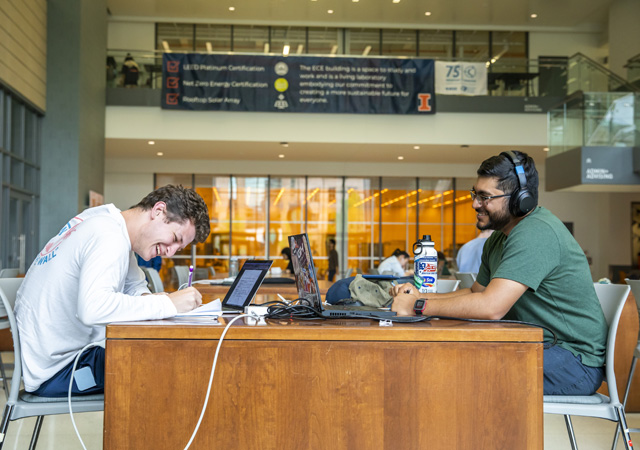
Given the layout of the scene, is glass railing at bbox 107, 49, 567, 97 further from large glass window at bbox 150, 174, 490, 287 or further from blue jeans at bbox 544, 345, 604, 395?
blue jeans at bbox 544, 345, 604, 395

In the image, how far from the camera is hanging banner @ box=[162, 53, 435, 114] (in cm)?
1068

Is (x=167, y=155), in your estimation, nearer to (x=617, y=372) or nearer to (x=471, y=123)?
(x=471, y=123)

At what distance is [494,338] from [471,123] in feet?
32.9

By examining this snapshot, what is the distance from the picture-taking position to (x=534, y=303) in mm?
2002

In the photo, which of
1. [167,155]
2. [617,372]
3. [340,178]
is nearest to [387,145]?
[340,178]

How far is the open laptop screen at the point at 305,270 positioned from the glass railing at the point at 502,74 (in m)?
9.25

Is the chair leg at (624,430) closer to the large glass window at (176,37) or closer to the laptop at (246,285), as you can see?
the laptop at (246,285)

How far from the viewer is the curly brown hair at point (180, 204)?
76.9 inches

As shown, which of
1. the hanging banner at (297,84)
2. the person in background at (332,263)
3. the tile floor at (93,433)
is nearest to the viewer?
the tile floor at (93,433)

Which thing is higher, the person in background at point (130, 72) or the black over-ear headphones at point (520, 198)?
the person in background at point (130, 72)

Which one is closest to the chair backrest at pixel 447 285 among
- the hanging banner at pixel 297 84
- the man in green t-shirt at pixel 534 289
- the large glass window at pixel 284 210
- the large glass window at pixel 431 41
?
the man in green t-shirt at pixel 534 289

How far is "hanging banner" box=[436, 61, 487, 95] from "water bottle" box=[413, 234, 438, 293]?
9352 mm

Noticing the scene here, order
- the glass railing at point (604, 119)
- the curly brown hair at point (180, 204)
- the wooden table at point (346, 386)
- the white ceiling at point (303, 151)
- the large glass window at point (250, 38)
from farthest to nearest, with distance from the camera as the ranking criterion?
the large glass window at point (250, 38)
the white ceiling at point (303, 151)
the glass railing at point (604, 119)
the curly brown hair at point (180, 204)
the wooden table at point (346, 386)

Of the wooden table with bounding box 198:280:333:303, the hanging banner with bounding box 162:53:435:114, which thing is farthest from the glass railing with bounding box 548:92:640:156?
the wooden table with bounding box 198:280:333:303
